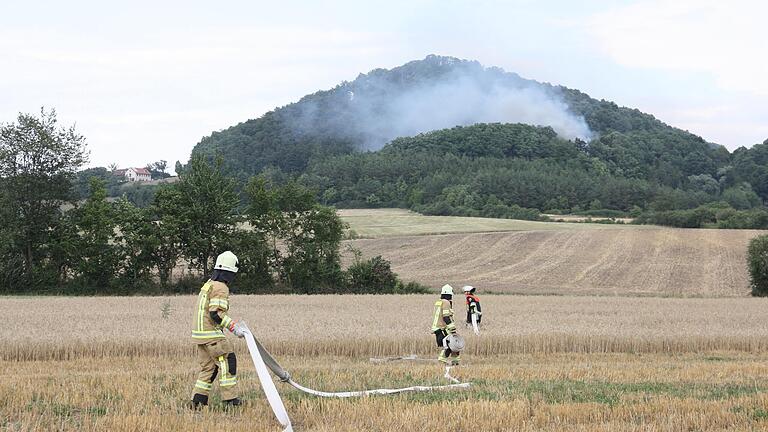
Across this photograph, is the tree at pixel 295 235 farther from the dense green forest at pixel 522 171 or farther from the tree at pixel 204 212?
the dense green forest at pixel 522 171

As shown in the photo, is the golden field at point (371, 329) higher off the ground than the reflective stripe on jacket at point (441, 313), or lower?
lower

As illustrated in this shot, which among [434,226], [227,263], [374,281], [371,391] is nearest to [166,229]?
[374,281]

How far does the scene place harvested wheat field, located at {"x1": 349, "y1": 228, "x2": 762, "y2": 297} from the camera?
52.1 meters

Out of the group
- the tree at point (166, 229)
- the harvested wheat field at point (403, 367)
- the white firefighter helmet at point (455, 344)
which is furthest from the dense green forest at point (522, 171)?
the white firefighter helmet at point (455, 344)

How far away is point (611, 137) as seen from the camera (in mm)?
171000

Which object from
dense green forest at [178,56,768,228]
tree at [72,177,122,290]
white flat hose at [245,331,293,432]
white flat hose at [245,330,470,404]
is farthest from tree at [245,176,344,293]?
white flat hose at [245,331,293,432]

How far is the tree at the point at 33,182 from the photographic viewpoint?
43.8 metres

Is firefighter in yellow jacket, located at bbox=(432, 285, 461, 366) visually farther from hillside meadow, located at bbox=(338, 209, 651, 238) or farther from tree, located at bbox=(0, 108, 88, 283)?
hillside meadow, located at bbox=(338, 209, 651, 238)

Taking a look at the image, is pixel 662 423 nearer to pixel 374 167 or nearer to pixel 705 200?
pixel 705 200

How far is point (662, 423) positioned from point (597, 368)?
270 inches

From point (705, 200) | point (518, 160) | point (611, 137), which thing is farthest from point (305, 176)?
point (611, 137)

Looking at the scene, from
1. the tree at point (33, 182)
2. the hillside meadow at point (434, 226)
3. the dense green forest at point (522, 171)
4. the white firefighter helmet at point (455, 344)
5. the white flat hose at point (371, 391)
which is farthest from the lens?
the dense green forest at point (522, 171)

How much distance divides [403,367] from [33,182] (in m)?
34.5

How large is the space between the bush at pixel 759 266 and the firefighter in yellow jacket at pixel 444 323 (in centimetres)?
3759
